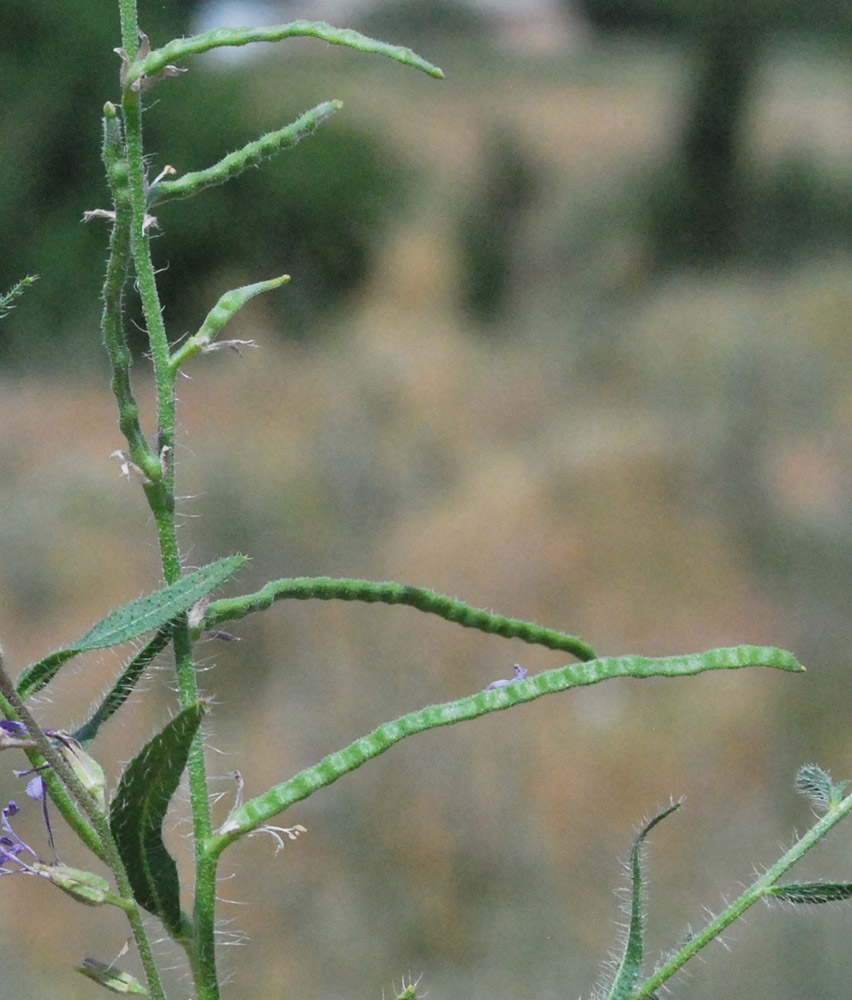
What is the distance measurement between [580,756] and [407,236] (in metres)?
11.2

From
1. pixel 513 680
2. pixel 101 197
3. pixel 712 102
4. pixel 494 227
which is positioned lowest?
pixel 513 680

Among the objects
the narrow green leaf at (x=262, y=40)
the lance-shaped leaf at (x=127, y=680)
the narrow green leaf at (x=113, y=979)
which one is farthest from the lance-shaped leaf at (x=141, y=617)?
the narrow green leaf at (x=262, y=40)

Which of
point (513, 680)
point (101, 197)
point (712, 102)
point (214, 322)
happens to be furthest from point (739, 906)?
point (712, 102)

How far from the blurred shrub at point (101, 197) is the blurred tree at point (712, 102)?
4329 millimetres

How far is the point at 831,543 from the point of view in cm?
683

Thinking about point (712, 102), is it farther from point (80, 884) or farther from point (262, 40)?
point (80, 884)

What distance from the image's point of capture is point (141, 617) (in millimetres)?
523

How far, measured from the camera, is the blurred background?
457 cm

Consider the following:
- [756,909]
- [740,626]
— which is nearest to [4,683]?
[756,909]

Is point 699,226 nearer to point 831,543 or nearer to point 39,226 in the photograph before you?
point 39,226

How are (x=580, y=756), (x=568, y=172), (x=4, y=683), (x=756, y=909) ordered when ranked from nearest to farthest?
(x=4, y=683) → (x=756, y=909) → (x=580, y=756) → (x=568, y=172)

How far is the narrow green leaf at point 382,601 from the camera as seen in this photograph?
575 mm

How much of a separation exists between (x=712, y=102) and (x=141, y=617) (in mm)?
17645

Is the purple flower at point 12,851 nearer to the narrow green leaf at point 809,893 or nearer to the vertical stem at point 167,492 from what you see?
the vertical stem at point 167,492
